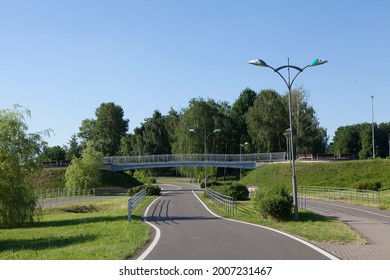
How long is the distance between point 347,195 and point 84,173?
3261 cm

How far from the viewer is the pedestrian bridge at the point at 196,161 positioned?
7056 centimetres

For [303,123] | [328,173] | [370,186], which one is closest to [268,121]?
[303,123]

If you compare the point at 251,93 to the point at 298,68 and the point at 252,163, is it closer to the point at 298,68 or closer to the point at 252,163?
the point at 252,163

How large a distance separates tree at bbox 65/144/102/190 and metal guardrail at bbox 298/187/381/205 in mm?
25817

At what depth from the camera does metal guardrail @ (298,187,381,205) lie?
111ft

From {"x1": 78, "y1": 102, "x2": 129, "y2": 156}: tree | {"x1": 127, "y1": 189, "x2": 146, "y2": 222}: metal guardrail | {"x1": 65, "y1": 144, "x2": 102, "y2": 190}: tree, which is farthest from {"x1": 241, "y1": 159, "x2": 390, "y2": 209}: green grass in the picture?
{"x1": 78, "y1": 102, "x2": 129, "y2": 156}: tree

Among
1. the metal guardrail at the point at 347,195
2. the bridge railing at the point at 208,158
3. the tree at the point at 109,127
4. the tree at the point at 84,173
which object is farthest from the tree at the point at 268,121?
the tree at the point at 109,127

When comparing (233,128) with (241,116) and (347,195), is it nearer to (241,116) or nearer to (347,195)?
(241,116)

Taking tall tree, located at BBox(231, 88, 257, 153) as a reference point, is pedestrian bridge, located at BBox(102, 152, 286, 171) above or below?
below

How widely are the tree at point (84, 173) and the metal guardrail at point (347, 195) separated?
84.7ft

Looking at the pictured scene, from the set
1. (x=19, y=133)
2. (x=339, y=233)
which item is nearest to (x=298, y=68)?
(x=339, y=233)

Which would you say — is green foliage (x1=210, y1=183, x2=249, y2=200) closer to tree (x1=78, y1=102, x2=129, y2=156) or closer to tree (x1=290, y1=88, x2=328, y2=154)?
tree (x1=290, y1=88, x2=328, y2=154)

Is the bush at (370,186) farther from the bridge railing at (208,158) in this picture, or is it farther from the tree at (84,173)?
the tree at (84,173)

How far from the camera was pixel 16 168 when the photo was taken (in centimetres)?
2580
